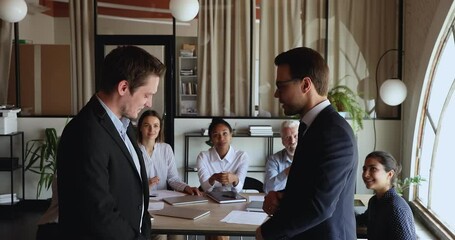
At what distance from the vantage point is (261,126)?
6.61m

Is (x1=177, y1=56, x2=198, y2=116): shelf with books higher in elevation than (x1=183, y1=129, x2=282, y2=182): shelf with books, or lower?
higher

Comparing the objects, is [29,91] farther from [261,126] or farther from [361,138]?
[361,138]

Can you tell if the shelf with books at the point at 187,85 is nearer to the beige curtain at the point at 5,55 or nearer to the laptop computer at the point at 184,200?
the beige curtain at the point at 5,55

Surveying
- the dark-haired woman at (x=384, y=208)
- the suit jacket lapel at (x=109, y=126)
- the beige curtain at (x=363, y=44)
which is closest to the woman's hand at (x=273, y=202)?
the suit jacket lapel at (x=109, y=126)

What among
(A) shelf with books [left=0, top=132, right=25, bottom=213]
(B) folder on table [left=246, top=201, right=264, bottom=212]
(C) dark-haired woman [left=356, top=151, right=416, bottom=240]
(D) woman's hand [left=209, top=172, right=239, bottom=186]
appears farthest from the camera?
(A) shelf with books [left=0, top=132, right=25, bottom=213]

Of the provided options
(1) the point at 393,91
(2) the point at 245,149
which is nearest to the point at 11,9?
(2) the point at 245,149

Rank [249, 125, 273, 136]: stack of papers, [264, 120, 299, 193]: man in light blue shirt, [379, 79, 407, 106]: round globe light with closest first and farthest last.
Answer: [264, 120, 299, 193]: man in light blue shirt → [379, 79, 407, 106]: round globe light → [249, 125, 273, 136]: stack of papers

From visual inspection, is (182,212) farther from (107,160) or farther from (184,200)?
(107,160)

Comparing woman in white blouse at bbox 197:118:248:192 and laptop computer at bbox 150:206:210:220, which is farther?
woman in white blouse at bbox 197:118:248:192

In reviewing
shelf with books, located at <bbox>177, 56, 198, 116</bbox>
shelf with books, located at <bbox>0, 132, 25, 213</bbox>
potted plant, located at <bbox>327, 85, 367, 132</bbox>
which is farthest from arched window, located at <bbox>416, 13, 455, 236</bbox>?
shelf with books, located at <bbox>0, 132, 25, 213</bbox>

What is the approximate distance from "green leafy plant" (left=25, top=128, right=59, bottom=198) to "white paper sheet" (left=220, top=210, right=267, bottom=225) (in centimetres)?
377

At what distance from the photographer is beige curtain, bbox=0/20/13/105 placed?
6934mm

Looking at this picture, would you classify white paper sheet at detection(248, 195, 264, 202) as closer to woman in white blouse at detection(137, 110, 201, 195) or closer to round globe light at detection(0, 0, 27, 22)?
woman in white blouse at detection(137, 110, 201, 195)

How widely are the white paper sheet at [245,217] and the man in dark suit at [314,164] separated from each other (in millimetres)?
1003
